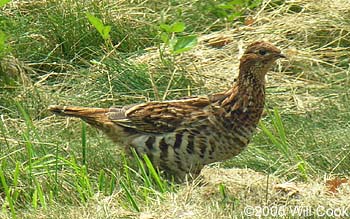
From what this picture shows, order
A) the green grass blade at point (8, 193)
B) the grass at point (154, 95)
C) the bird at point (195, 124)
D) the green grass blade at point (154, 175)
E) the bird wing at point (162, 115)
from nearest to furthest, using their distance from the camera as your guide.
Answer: the green grass blade at point (8, 193)
the grass at point (154, 95)
the green grass blade at point (154, 175)
the bird at point (195, 124)
the bird wing at point (162, 115)

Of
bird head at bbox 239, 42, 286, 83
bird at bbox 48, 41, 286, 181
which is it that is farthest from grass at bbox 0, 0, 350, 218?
bird head at bbox 239, 42, 286, 83

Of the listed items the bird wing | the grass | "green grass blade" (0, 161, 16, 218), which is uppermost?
"green grass blade" (0, 161, 16, 218)

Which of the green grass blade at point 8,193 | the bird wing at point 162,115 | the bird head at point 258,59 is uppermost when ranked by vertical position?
the bird head at point 258,59

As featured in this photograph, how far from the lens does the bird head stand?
7.04 m

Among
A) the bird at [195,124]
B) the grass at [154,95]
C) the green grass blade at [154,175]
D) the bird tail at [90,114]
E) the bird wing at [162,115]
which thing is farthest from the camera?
the bird tail at [90,114]

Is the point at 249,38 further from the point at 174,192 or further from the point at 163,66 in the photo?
the point at 174,192

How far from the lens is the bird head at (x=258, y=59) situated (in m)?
7.04

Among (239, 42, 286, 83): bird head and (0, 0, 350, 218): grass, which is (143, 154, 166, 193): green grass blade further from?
(239, 42, 286, 83): bird head

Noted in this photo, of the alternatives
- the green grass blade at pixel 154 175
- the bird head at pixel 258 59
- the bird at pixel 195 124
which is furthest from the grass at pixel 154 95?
the bird head at pixel 258 59

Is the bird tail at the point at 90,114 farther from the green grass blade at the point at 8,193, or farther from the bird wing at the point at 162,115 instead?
the green grass blade at the point at 8,193

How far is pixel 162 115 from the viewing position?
6992 millimetres

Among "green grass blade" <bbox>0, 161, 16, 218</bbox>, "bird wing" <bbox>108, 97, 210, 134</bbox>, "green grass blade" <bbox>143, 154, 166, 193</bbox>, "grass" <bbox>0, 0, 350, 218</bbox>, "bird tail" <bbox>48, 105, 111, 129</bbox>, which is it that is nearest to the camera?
"green grass blade" <bbox>0, 161, 16, 218</bbox>

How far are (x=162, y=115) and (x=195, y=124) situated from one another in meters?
0.21

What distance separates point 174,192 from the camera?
636 centimetres
